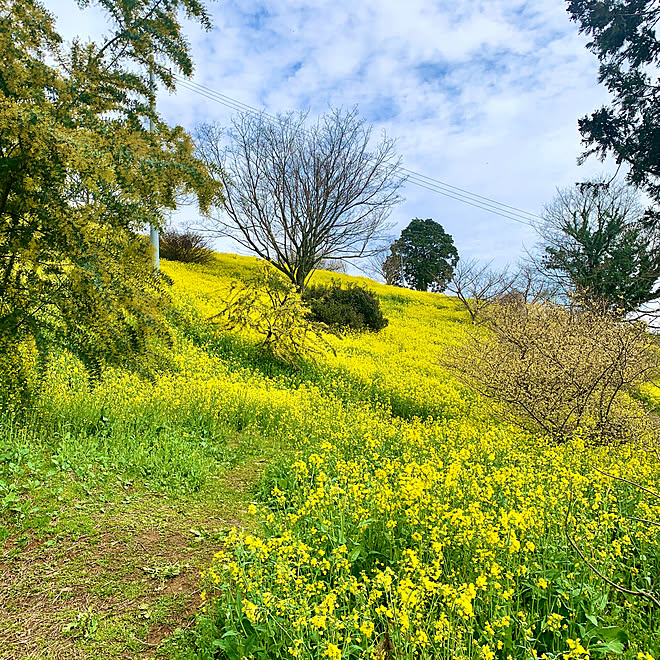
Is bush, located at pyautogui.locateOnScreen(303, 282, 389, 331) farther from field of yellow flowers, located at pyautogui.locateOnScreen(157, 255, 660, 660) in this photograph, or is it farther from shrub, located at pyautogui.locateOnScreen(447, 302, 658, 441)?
field of yellow flowers, located at pyautogui.locateOnScreen(157, 255, 660, 660)

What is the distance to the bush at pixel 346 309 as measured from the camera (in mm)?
15547

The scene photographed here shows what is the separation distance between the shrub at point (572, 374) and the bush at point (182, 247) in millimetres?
16681

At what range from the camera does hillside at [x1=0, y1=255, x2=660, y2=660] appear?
2.34 metres

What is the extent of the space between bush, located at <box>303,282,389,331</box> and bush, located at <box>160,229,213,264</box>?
25.3 feet

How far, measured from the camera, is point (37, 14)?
11.6 feet

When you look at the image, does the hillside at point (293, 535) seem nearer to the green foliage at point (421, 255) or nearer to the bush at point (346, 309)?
the bush at point (346, 309)

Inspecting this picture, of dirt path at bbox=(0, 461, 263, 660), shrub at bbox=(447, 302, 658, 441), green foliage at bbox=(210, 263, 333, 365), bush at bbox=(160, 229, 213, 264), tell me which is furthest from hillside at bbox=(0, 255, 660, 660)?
bush at bbox=(160, 229, 213, 264)

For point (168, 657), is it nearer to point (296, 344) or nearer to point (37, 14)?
point (37, 14)

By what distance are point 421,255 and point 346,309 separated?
25803mm

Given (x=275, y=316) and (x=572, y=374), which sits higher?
(x=572, y=374)

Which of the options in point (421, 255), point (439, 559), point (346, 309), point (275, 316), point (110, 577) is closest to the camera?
point (439, 559)

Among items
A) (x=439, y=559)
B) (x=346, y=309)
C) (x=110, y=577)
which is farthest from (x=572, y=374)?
(x=346, y=309)

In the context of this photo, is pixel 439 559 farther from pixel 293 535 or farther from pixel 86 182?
pixel 86 182

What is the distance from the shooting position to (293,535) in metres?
3.38
